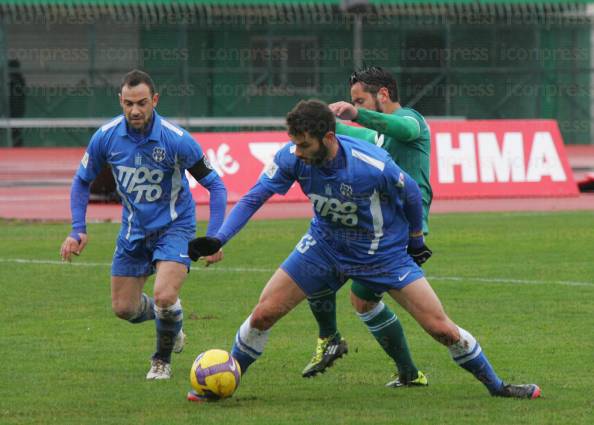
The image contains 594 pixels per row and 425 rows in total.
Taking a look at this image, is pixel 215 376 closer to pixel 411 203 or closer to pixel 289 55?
pixel 411 203

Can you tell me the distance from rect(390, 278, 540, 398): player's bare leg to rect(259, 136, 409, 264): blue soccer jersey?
0.74 feet

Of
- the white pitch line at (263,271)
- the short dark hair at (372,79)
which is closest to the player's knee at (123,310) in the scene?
the short dark hair at (372,79)

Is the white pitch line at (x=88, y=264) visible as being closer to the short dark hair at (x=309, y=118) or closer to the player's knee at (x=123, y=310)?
the player's knee at (x=123, y=310)

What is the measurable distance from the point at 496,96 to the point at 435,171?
15.8 metres

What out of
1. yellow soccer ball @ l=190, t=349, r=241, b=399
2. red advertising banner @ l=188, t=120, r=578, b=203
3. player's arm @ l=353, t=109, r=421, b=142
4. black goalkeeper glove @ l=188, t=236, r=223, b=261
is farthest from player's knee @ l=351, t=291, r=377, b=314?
red advertising banner @ l=188, t=120, r=578, b=203

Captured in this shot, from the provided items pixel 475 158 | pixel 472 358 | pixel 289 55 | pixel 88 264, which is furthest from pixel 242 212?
pixel 289 55

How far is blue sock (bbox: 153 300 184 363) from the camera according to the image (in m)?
8.44

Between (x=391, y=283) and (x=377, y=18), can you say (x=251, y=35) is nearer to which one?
(x=377, y=18)

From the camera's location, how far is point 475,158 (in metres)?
21.9

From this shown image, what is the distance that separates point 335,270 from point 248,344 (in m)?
0.68

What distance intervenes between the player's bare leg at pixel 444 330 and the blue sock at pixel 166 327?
5.59 feet

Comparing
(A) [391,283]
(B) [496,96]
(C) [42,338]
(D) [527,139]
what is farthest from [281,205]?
(B) [496,96]

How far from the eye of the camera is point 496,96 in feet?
121

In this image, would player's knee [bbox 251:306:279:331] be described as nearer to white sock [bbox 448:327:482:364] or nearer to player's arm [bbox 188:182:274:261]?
player's arm [bbox 188:182:274:261]
